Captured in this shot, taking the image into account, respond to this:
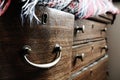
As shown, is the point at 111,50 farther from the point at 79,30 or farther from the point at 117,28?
the point at 79,30

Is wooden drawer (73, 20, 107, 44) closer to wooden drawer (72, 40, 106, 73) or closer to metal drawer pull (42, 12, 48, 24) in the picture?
wooden drawer (72, 40, 106, 73)

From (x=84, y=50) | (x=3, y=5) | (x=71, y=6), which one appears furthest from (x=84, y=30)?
(x=3, y=5)

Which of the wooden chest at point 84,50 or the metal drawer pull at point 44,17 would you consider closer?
the metal drawer pull at point 44,17

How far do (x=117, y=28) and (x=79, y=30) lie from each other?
105 cm

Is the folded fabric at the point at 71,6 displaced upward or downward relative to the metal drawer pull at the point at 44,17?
upward

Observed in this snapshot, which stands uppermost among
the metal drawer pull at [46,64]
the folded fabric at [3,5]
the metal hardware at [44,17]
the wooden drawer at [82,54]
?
the folded fabric at [3,5]

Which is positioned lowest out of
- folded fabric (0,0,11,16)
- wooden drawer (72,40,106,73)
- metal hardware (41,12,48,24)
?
wooden drawer (72,40,106,73)

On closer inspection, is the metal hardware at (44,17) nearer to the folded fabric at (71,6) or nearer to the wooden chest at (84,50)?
the folded fabric at (71,6)

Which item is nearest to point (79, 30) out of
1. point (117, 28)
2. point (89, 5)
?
point (89, 5)

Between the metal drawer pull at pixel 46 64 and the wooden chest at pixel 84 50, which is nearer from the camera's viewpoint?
the metal drawer pull at pixel 46 64

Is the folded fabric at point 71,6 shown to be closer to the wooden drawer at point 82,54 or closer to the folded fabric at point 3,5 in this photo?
the folded fabric at point 3,5

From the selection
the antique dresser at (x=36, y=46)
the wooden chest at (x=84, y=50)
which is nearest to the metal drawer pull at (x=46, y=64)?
the antique dresser at (x=36, y=46)

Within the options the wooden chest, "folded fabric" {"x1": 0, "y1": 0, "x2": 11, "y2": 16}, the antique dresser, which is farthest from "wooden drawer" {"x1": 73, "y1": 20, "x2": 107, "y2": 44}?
"folded fabric" {"x1": 0, "y1": 0, "x2": 11, "y2": 16}

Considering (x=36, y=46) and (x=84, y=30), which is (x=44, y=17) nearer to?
(x=36, y=46)
